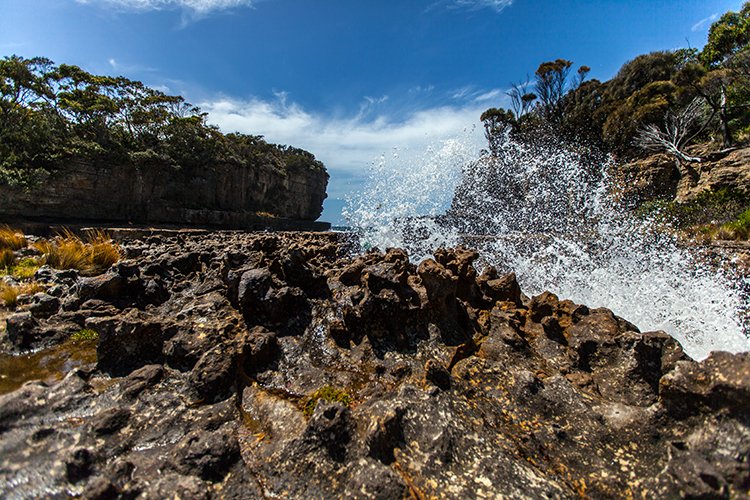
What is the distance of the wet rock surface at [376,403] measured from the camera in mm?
1769

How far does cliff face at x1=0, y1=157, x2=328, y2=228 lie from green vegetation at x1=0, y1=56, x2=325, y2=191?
788 mm

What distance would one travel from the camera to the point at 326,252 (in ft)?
22.6

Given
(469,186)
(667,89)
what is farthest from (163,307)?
(667,89)

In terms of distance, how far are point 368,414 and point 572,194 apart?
64.7ft

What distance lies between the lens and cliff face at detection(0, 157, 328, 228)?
928 inches

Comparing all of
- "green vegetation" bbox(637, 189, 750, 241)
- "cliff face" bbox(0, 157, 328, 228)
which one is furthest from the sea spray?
"cliff face" bbox(0, 157, 328, 228)

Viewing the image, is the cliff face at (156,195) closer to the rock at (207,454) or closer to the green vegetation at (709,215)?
the rock at (207,454)

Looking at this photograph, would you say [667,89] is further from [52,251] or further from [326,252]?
[52,251]

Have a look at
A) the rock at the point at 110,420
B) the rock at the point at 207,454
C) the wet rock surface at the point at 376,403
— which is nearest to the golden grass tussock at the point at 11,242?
the wet rock surface at the point at 376,403

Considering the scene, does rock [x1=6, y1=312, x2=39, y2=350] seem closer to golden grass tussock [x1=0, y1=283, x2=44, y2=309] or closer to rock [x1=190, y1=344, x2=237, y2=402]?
golden grass tussock [x1=0, y1=283, x2=44, y2=309]

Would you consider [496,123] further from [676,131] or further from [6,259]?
[6,259]

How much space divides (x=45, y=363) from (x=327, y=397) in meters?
3.00

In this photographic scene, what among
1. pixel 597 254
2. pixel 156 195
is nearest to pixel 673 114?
pixel 597 254

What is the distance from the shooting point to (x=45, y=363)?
3.32 metres
